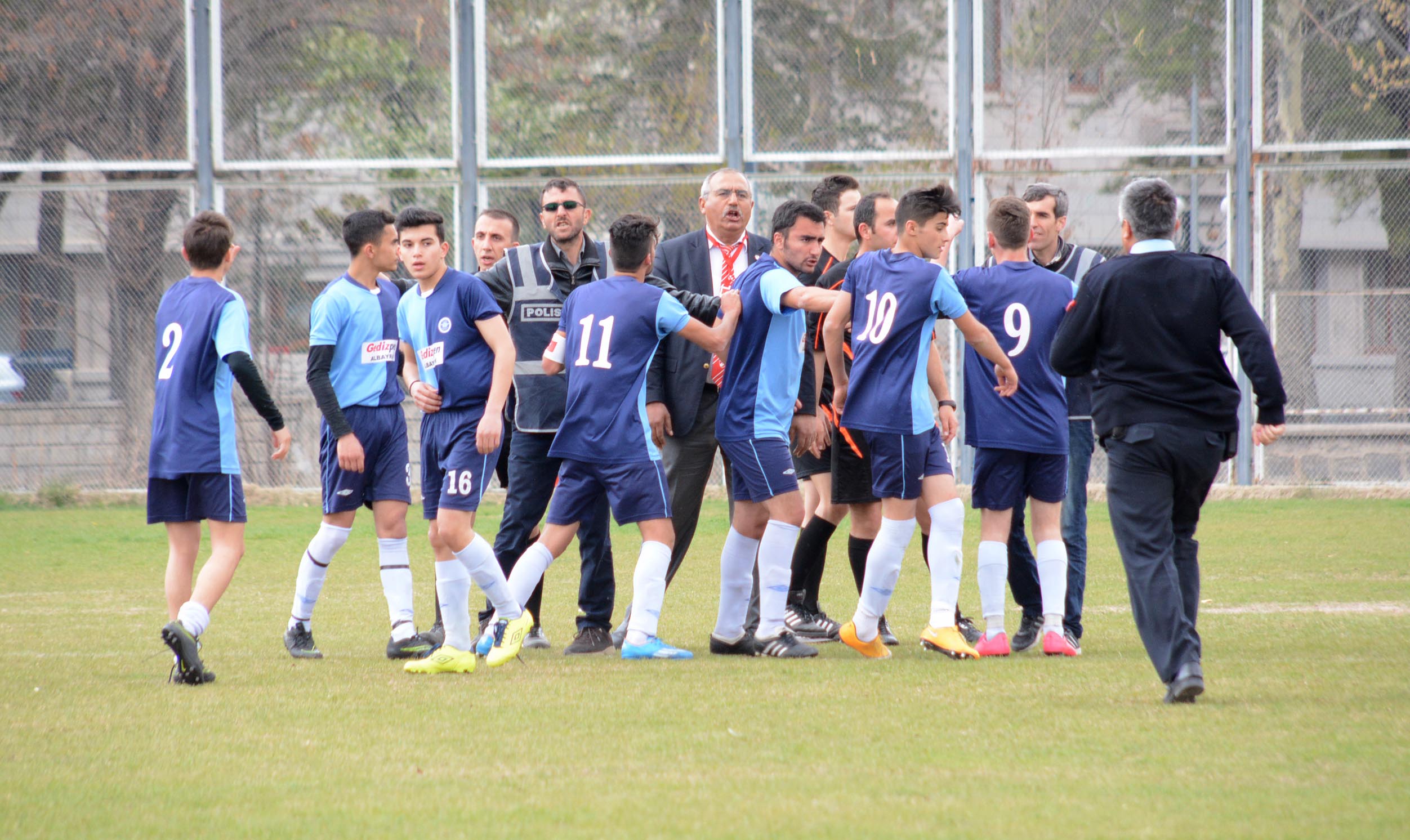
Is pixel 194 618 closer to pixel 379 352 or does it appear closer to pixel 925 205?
pixel 379 352

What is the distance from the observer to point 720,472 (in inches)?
548

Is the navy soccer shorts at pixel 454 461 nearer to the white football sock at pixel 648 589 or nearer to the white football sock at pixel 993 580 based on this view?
the white football sock at pixel 648 589

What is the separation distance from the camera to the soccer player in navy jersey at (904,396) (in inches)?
221

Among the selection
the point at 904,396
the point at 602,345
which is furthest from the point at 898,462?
the point at 602,345

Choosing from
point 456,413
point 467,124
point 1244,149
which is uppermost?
point 467,124

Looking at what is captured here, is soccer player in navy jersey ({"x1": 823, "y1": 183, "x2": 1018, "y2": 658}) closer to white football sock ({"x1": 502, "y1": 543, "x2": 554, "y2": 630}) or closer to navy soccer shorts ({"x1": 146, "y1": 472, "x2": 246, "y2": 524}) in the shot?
white football sock ({"x1": 502, "y1": 543, "x2": 554, "y2": 630})

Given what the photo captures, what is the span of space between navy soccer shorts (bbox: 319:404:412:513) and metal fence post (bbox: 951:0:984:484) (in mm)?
8548

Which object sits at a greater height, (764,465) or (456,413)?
(456,413)

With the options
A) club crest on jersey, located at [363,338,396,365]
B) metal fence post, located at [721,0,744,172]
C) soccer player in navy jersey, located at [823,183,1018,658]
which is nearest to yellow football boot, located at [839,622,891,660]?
soccer player in navy jersey, located at [823,183,1018,658]

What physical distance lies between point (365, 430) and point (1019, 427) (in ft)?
9.16

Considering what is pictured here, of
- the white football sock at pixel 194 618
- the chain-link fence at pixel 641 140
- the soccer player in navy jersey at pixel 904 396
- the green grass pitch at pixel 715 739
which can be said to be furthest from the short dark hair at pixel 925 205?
the chain-link fence at pixel 641 140

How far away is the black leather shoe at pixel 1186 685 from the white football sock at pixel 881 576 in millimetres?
1360

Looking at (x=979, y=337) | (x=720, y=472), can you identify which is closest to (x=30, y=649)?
(x=979, y=337)

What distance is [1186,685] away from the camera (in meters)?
4.50
